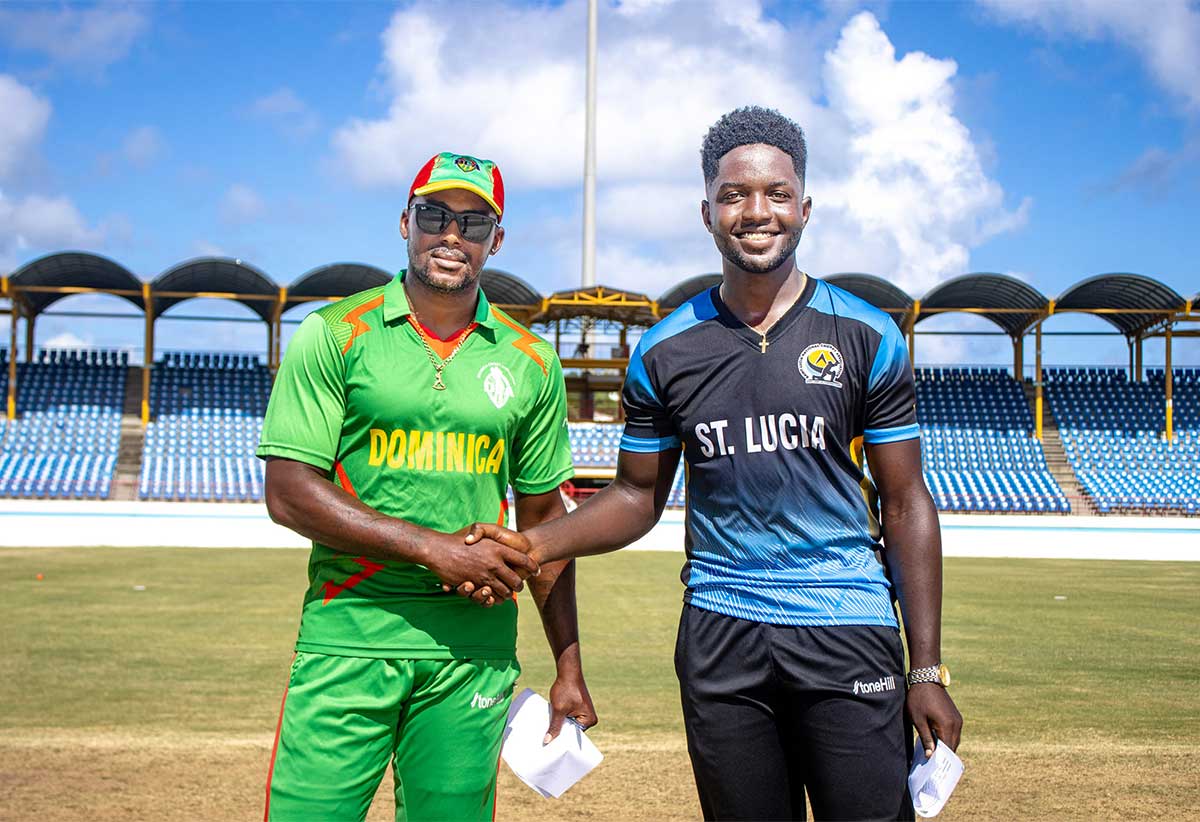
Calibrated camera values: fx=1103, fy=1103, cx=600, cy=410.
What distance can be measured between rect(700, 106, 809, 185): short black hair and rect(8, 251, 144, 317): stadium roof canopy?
3556 centimetres

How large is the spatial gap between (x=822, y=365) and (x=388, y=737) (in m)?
1.58

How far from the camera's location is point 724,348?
3027mm

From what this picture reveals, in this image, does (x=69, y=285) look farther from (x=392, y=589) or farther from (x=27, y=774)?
(x=392, y=589)

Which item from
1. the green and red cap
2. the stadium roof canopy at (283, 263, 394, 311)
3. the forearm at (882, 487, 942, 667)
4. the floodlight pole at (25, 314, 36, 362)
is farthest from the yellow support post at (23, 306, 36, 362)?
the forearm at (882, 487, 942, 667)

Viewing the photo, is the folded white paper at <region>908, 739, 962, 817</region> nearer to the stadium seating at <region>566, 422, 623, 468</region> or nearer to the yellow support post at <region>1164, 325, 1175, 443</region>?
the stadium seating at <region>566, 422, 623, 468</region>

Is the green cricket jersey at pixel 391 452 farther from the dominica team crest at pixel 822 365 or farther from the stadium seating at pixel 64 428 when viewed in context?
the stadium seating at pixel 64 428

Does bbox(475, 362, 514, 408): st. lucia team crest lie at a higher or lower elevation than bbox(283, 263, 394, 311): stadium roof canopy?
lower

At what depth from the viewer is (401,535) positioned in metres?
3.00

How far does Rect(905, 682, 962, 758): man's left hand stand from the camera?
2848mm

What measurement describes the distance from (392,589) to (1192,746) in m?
5.44

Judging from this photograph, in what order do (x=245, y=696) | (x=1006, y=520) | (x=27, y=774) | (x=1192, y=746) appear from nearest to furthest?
(x=27, y=774)
(x=1192, y=746)
(x=245, y=696)
(x=1006, y=520)

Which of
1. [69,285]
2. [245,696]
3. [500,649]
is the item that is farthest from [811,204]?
[69,285]

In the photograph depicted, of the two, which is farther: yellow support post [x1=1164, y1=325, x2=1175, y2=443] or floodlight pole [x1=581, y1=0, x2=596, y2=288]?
floodlight pole [x1=581, y1=0, x2=596, y2=288]

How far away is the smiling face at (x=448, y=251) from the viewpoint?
10.9 feet
